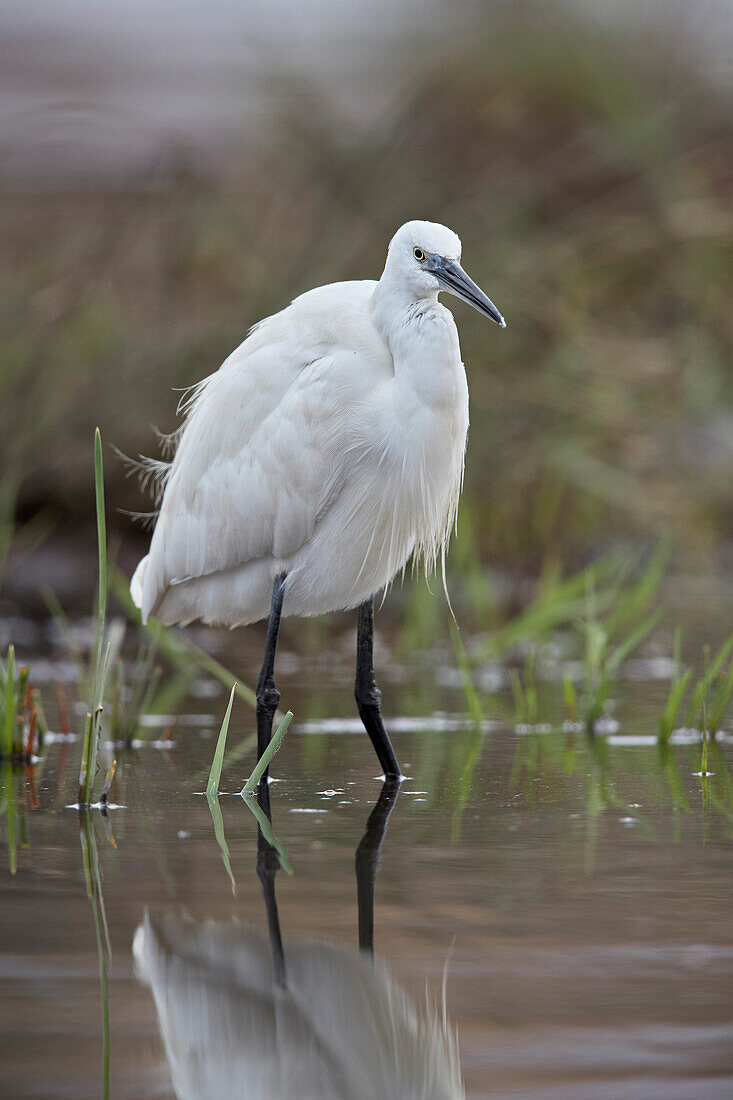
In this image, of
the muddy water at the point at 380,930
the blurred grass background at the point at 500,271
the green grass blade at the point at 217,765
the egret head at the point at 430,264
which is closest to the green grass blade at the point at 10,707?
the muddy water at the point at 380,930

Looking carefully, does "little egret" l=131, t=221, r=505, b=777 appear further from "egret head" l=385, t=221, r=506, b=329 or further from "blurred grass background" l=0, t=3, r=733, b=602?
"blurred grass background" l=0, t=3, r=733, b=602

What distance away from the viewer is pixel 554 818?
3.36 m

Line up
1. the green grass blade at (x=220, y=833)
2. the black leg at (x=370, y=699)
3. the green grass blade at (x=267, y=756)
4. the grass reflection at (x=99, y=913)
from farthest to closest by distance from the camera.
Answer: the black leg at (x=370, y=699)
the green grass blade at (x=267, y=756)
the green grass blade at (x=220, y=833)
the grass reflection at (x=99, y=913)

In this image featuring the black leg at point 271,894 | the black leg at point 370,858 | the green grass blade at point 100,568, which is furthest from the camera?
the green grass blade at point 100,568

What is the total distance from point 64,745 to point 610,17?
6.83m

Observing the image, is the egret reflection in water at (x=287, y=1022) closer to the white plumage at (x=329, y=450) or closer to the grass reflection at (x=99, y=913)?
the grass reflection at (x=99, y=913)

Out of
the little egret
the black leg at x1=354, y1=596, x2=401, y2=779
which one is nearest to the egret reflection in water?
the black leg at x1=354, y1=596, x2=401, y2=779

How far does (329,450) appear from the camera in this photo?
4.01 m

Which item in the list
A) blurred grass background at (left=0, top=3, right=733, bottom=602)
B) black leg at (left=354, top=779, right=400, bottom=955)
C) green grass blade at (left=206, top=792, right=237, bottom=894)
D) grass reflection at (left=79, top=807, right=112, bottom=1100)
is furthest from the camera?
blurred grass background at (left=0, top=3, right=733, bottom=602)

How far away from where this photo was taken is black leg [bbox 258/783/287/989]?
2348mm

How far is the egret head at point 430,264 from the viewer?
12.1ft

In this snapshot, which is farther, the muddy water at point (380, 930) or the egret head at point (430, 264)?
the egret head at point (430, 264)

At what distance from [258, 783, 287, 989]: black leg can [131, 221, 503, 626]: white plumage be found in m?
0.89

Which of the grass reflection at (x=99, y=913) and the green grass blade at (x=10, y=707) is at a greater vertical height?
the green grass blade at (x=10, y=707)
